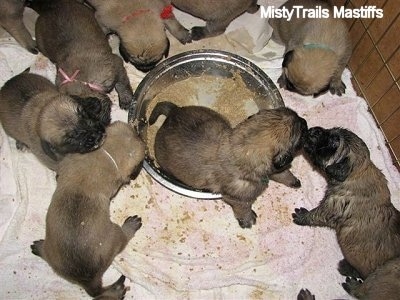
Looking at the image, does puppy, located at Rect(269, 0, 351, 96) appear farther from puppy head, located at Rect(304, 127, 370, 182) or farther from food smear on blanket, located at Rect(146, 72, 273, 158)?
puppy head, located at Rect(304, 127, 370, 182)

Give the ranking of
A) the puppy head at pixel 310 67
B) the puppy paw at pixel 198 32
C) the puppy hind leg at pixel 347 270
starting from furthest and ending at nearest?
the puppy paw at pixel 198 32
the puppy hind leg at pixel 347 270
the puppy head at pixel 310 67

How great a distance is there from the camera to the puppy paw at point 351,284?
4.75 meters

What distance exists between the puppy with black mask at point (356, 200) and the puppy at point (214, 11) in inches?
72.8

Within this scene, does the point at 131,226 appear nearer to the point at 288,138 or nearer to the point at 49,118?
the point at 49,118

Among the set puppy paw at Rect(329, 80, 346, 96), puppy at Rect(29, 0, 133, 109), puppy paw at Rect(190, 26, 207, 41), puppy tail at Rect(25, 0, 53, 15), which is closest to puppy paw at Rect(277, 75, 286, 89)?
puppy paw at Rect(329, 80, 346, 96)

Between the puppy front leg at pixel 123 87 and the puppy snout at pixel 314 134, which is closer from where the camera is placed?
the puppy snout at pixel 314 134

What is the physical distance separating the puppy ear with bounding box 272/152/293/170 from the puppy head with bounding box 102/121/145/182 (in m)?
1.15

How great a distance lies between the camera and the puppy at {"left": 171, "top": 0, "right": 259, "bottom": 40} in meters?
5.21

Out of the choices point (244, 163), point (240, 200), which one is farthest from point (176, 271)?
point (244, 163)

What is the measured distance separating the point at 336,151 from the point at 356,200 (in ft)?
1.80

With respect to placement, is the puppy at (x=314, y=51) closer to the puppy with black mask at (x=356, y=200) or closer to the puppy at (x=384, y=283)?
the puppy with black mask at (x=356, y=200)

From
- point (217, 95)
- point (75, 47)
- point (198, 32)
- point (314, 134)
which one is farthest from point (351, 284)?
point (75, 47)

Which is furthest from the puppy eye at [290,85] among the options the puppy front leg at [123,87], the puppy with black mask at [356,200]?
the puppy front leg at [123,87]

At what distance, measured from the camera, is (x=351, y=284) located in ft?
15.8
